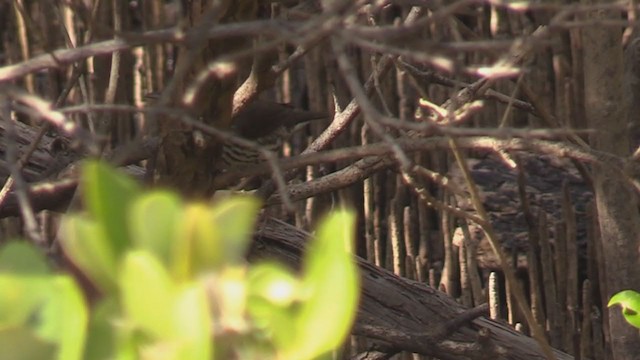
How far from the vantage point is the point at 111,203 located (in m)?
0.58

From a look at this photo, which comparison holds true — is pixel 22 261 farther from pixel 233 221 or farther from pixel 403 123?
pixel 403 123

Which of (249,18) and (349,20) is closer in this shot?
(349,20)

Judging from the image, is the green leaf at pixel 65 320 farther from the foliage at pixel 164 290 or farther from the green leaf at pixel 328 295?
the green leaf at pixel 328 295

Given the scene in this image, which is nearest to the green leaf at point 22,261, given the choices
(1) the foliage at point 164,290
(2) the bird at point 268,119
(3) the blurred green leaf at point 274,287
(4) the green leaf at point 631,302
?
(1) the foliage at point 164,290

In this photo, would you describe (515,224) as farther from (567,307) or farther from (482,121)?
(567,307)

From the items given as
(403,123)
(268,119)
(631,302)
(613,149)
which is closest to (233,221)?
(403,123)

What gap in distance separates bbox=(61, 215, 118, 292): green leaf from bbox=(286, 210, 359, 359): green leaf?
0.32 feet

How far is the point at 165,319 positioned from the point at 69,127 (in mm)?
346

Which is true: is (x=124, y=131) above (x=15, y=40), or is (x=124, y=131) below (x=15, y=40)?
below

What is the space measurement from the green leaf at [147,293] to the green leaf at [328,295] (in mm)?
64

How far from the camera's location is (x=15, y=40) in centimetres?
468

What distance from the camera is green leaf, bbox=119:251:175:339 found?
532mm

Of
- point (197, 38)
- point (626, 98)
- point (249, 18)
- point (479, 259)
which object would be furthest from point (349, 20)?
point (479, 259)

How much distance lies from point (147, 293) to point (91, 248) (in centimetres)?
4
